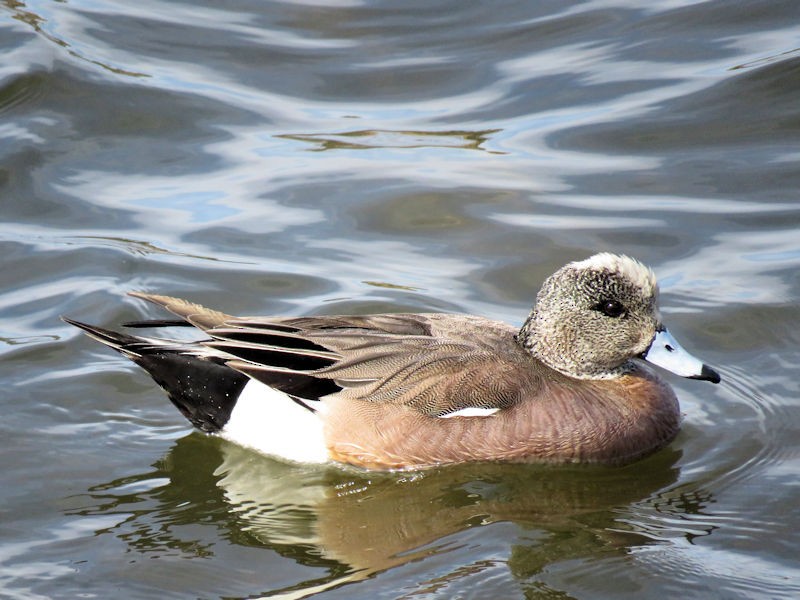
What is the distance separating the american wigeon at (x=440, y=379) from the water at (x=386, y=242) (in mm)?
131

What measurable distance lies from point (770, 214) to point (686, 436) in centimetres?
240

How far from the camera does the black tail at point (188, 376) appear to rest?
17.0 ft

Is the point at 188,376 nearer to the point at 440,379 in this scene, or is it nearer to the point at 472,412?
the point at 440,379

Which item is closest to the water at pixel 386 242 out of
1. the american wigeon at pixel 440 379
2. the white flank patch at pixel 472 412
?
the american wigeon at pixel 440 379

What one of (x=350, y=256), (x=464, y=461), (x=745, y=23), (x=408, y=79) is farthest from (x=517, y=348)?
(x=745, y=23)

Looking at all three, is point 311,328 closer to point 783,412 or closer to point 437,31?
point 783,412

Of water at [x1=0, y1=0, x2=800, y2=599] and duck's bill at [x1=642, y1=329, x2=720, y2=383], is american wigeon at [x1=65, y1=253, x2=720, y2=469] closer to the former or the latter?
duck's bill at [x1=642, y1=329, x2=720, y2=383]

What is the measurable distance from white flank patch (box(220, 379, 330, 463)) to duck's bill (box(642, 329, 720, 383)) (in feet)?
4.77

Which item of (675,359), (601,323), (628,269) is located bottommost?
(675,359)

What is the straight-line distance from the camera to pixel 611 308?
206 inches

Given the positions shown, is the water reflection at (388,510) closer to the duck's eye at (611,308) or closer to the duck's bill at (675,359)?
the duck's bill at (675,359)

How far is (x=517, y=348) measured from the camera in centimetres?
532

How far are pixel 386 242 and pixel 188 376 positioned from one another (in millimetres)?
2272

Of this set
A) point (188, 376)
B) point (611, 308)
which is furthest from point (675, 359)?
point (188, 376)
